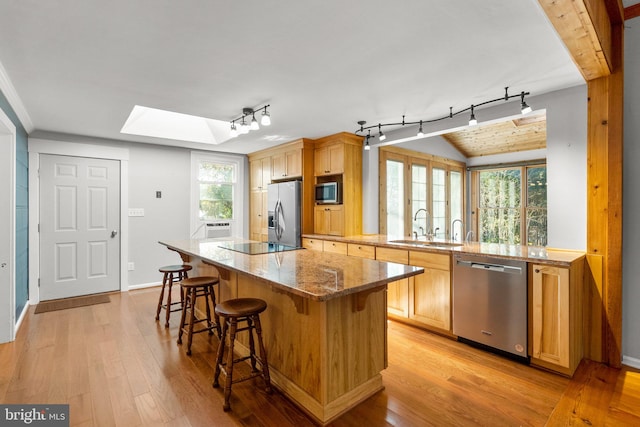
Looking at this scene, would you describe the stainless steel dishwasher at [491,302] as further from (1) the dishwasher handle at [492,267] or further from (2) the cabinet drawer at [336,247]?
(2) the cabinet drawer at [336,247]

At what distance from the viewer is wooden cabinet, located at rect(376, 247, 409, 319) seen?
3.39 m

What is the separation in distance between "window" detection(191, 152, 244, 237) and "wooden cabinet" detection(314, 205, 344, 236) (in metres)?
1.76

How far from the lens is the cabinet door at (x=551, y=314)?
2342mm

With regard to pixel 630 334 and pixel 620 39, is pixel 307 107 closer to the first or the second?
pixel 620 39

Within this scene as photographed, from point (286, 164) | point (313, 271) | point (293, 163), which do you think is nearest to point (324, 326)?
point (313, 271)

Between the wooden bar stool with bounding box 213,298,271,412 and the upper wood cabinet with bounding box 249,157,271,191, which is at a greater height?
the upper wood cabinet with bounding box 249,157,271,191

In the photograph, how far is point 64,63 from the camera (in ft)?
7.39

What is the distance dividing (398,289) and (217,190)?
3651 mm

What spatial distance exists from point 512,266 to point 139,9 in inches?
118

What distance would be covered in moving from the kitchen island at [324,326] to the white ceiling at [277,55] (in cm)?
143

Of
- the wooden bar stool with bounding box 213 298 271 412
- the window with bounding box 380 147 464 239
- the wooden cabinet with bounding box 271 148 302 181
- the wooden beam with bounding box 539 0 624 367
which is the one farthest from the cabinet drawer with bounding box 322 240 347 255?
the wooden beam with bounding box 539 0 624 367

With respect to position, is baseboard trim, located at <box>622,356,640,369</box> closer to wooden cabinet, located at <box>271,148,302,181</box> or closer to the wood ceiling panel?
the wood ceiling panel

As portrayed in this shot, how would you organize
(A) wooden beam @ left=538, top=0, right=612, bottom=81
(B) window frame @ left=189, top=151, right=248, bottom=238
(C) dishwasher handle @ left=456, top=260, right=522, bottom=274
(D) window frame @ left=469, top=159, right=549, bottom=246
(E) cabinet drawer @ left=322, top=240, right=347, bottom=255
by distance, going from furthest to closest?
1. (D) window frame @ left=469, top=159, right=549, bottom=246
2. (B) window frame @ left=189, top=151, right=248, bottom=238
3. (E) cabinet drawer @ left=322, top=240, right=347, bottom=255
4. (C) dishwasher handle @ left=456, top=260, right=522, bottom=274
5. (A) wooden beam @ left=538, top=0, right=612, bottom=81

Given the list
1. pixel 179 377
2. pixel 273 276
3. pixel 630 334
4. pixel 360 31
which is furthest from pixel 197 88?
pixel 630 334
